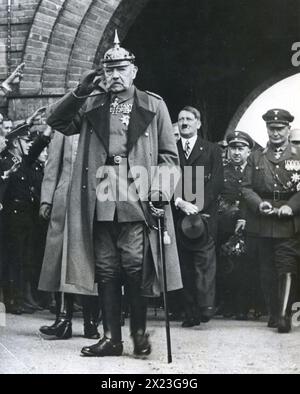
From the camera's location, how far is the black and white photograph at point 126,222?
572 cm

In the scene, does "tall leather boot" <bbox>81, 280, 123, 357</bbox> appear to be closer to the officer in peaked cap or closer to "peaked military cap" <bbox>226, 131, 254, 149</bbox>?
the officer in peaked cap

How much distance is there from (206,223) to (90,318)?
1445mm

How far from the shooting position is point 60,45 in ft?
26.5

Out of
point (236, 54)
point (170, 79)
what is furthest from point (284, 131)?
point (236, 54)

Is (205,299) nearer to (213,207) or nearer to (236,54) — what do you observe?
(213,207)

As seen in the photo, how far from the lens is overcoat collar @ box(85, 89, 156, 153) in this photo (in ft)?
19.0

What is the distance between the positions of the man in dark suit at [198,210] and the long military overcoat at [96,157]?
1.40m

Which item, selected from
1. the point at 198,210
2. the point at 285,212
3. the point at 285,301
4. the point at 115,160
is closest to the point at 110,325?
the point at 115,160

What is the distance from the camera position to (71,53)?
317 inches

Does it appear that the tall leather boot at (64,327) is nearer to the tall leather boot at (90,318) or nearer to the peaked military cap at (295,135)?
the tall leather boot at (90,318)

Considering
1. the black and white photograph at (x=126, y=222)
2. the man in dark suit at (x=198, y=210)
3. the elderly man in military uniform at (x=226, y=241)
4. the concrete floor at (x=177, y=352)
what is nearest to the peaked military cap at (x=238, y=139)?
the black and white photograph at (x=126, y=222)

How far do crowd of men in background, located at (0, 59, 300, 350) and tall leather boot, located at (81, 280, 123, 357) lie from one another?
30.6 inches

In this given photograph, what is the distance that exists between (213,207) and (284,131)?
911mm
